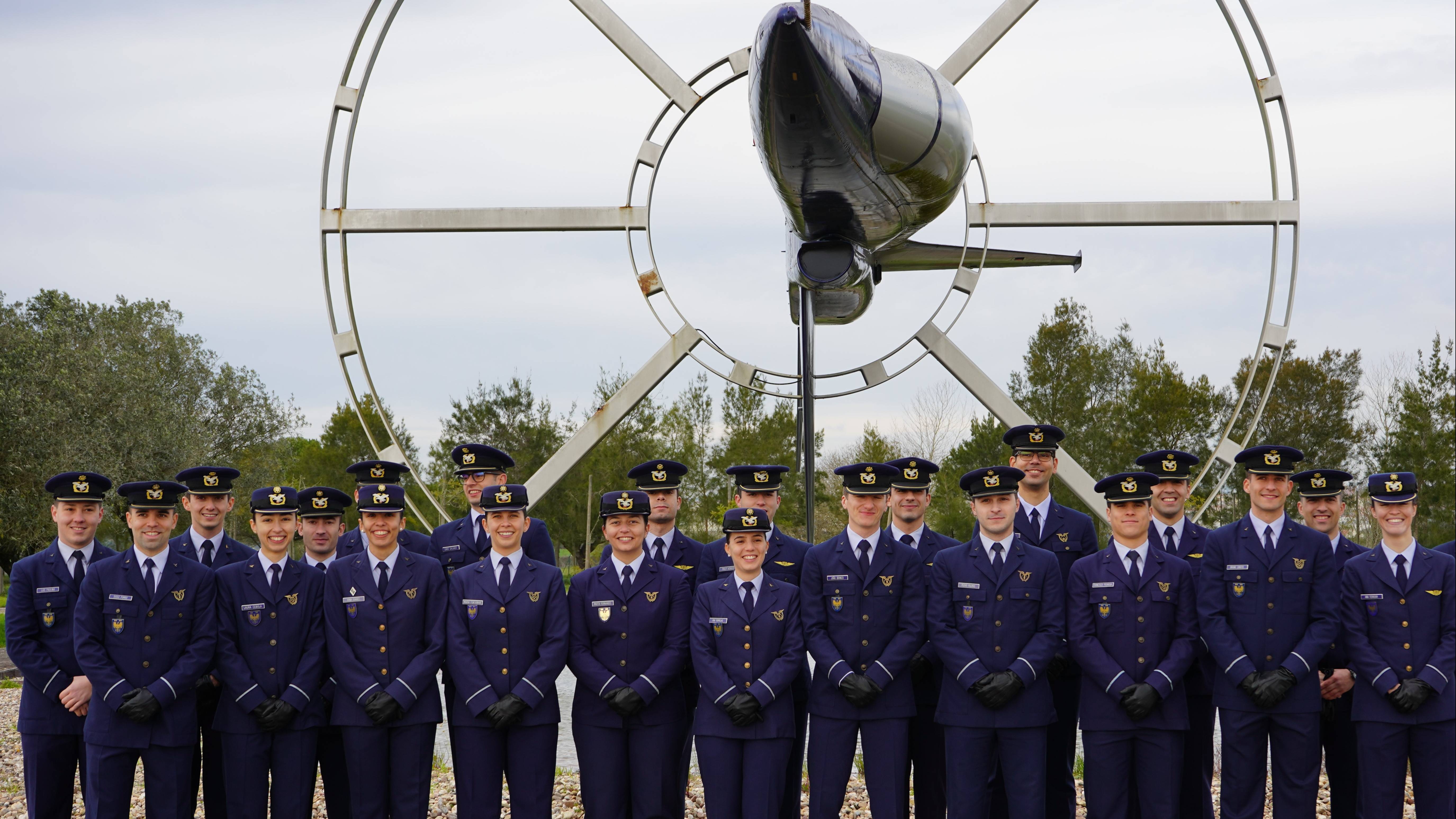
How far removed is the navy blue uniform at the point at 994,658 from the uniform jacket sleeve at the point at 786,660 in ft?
2.33

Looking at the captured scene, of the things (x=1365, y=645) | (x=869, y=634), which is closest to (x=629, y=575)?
(x=869, y=634)

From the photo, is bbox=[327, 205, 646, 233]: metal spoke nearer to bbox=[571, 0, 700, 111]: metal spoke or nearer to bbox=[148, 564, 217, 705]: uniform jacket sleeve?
bbox=[571, 0, 700, 111]: metal spoke

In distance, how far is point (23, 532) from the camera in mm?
24250

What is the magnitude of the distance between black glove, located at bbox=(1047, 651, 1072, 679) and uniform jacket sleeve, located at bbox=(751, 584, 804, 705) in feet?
4.53

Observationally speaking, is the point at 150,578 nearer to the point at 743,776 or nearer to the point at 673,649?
the point at 673,649

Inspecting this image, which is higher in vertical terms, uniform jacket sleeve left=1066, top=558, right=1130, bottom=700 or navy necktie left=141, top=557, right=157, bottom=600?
navy necktie left=141, top=557, right=157, bottom=600

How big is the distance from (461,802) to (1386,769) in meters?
4.79

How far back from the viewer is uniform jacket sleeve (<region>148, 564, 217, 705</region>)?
5695 mm

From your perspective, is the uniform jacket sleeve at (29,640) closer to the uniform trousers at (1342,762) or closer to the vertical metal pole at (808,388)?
the vertical metal pole at (808,388)

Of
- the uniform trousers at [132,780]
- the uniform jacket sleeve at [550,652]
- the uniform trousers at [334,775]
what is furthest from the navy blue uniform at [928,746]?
the uniform trousers at [132,780]

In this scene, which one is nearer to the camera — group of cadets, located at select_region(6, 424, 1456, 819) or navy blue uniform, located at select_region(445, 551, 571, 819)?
group of cadets, located at select_region(6, 424, 1456, 819)

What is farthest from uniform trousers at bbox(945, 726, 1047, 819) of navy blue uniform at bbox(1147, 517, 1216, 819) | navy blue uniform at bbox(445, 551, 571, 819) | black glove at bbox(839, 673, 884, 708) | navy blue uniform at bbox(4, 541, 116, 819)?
navy blue uniform at bbox(4, 541, 116, 819)

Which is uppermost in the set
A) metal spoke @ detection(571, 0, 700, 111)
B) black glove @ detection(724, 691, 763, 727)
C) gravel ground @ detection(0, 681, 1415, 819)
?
metal spoke @ detection(571, 0, 700, 111)

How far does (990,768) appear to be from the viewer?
590 centimetres
